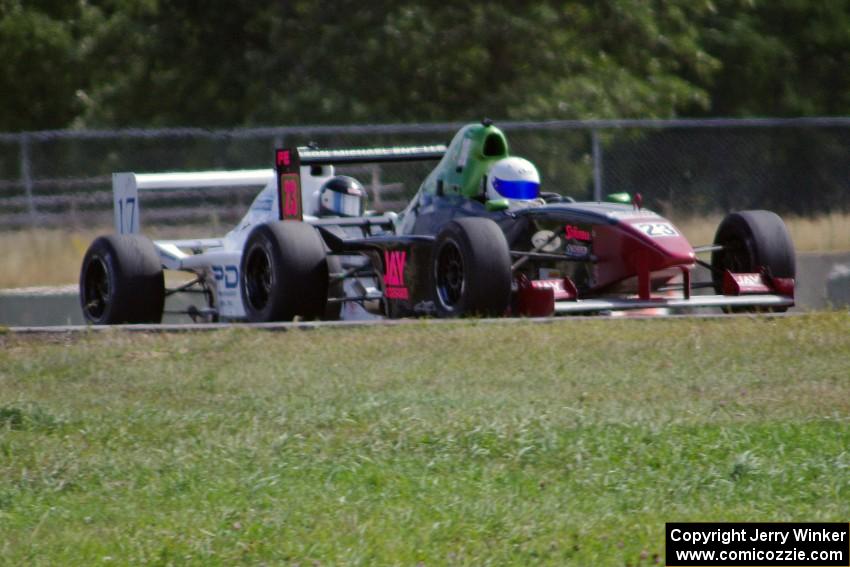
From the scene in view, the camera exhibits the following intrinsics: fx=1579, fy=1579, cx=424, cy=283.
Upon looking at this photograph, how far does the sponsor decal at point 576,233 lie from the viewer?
11.6 meters

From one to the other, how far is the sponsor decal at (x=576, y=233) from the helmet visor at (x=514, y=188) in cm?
76

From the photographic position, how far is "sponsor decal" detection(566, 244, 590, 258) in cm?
1156

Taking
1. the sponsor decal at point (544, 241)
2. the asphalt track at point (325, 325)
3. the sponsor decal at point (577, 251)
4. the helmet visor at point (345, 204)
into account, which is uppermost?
the helmet visor at point (345, 204)

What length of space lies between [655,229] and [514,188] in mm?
1601

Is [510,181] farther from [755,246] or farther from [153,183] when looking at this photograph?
[153,183]

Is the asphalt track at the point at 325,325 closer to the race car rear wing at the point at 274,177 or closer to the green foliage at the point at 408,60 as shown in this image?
the race car rear wing at the point at 274,177

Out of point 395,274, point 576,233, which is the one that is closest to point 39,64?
point 395,274

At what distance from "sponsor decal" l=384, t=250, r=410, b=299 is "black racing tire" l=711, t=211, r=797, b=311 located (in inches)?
93.9

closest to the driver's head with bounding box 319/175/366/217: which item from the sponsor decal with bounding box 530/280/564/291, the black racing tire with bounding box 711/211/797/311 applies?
the sponsor decal with bounding box 530/280/564/291

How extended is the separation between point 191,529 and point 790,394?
11.6ft

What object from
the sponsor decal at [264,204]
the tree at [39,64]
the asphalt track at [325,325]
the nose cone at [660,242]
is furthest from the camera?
the tree at [39,64]

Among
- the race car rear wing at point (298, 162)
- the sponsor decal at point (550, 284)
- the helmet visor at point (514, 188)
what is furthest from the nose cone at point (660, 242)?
the race car rear wing at point (298, 162)

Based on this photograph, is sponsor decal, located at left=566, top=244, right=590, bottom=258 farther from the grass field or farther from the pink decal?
the grass field

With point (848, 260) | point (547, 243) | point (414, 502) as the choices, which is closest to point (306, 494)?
point (414, 502)
